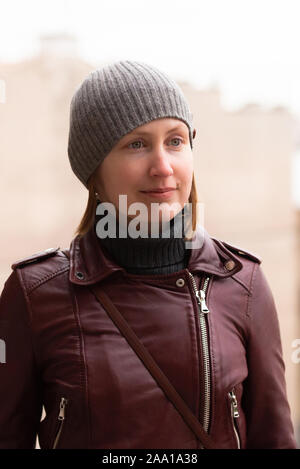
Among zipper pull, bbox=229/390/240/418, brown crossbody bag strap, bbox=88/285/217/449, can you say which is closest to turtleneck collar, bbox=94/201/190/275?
brown crossbody bag strap, bbox=88/285/217/449

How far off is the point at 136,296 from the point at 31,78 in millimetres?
1168

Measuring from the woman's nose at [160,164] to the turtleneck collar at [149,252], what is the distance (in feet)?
0.35

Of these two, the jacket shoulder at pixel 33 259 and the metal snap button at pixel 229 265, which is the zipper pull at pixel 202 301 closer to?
the metal snap button at pixel 229 265

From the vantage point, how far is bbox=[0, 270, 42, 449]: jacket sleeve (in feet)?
3.29

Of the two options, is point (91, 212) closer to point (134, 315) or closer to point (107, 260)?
point (107, 260)

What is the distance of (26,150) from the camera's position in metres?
2.05

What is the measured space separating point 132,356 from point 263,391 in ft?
0.88

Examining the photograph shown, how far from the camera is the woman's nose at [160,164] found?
96cm

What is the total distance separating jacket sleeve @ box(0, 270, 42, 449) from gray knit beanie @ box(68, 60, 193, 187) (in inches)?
10.3

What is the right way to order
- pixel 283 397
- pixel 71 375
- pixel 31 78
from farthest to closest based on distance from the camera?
pixel 31 78 → pixel 283 397 → pixel 71 375

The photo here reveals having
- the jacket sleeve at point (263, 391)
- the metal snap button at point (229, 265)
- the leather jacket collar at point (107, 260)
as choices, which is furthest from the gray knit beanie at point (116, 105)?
the jacket sleeve at point (263, 391)

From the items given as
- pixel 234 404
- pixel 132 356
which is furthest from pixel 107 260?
pixel 234 404
